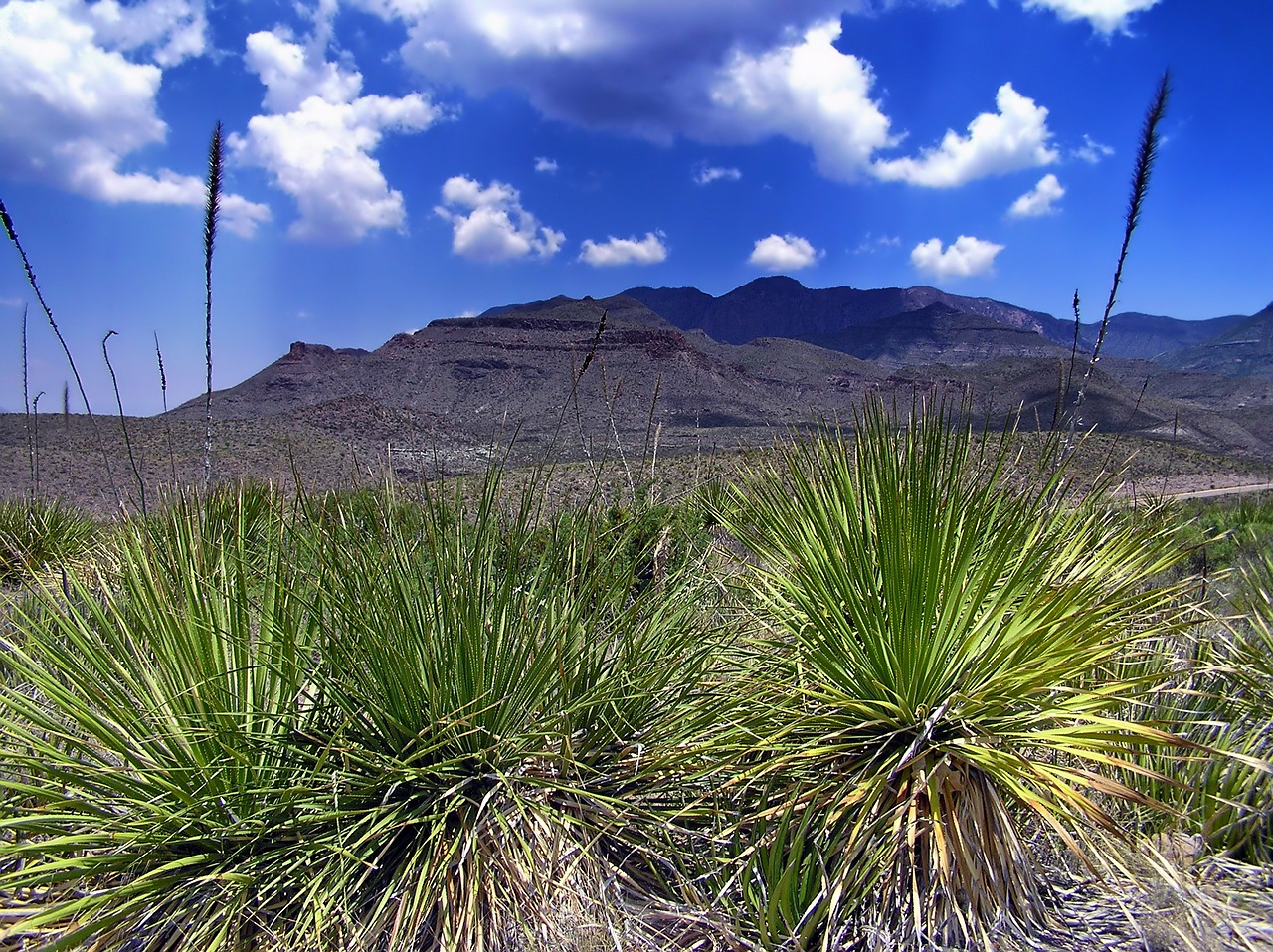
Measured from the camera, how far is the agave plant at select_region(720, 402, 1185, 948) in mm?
2361

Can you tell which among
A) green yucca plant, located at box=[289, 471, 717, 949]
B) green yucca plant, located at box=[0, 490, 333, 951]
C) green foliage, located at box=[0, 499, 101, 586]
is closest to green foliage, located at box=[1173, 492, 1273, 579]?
green yucca plant, located at box=[289, 471, 717, 949]

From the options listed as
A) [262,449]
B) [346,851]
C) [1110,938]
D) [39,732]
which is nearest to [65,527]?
[39,732]

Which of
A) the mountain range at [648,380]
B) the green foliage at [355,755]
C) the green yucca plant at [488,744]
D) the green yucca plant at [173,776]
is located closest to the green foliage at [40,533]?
the green yucca plant at [173,776]

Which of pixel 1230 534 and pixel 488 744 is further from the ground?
pixel 488 744

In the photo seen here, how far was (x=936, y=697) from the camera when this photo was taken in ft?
8.66

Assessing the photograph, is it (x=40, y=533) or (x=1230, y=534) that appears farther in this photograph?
(x=1230, y=534)

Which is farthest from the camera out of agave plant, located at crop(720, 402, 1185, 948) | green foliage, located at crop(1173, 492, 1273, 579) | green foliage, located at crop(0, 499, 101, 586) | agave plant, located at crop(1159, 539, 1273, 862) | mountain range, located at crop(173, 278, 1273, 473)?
mountain range, located at crop(173, 278, 1273, 473)

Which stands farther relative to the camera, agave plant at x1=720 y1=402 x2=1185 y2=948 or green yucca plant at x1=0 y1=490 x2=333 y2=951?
agave plant at x1=720 y1=402 x2=1185 y2=948

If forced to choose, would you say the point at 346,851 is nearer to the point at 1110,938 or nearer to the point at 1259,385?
the point at 1110,938

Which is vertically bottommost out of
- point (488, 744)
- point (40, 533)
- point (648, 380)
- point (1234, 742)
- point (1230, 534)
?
point (1230, 534)

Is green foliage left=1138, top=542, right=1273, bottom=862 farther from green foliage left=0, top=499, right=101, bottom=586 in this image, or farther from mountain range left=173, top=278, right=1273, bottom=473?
mountain range left=173, top=278, right=1273, bottom=473

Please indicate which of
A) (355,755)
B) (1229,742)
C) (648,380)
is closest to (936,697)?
(1229,742)

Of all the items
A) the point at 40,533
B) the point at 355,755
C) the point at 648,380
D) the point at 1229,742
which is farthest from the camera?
the point at 648,380

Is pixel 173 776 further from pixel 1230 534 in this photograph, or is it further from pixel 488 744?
pixel 1230 534
